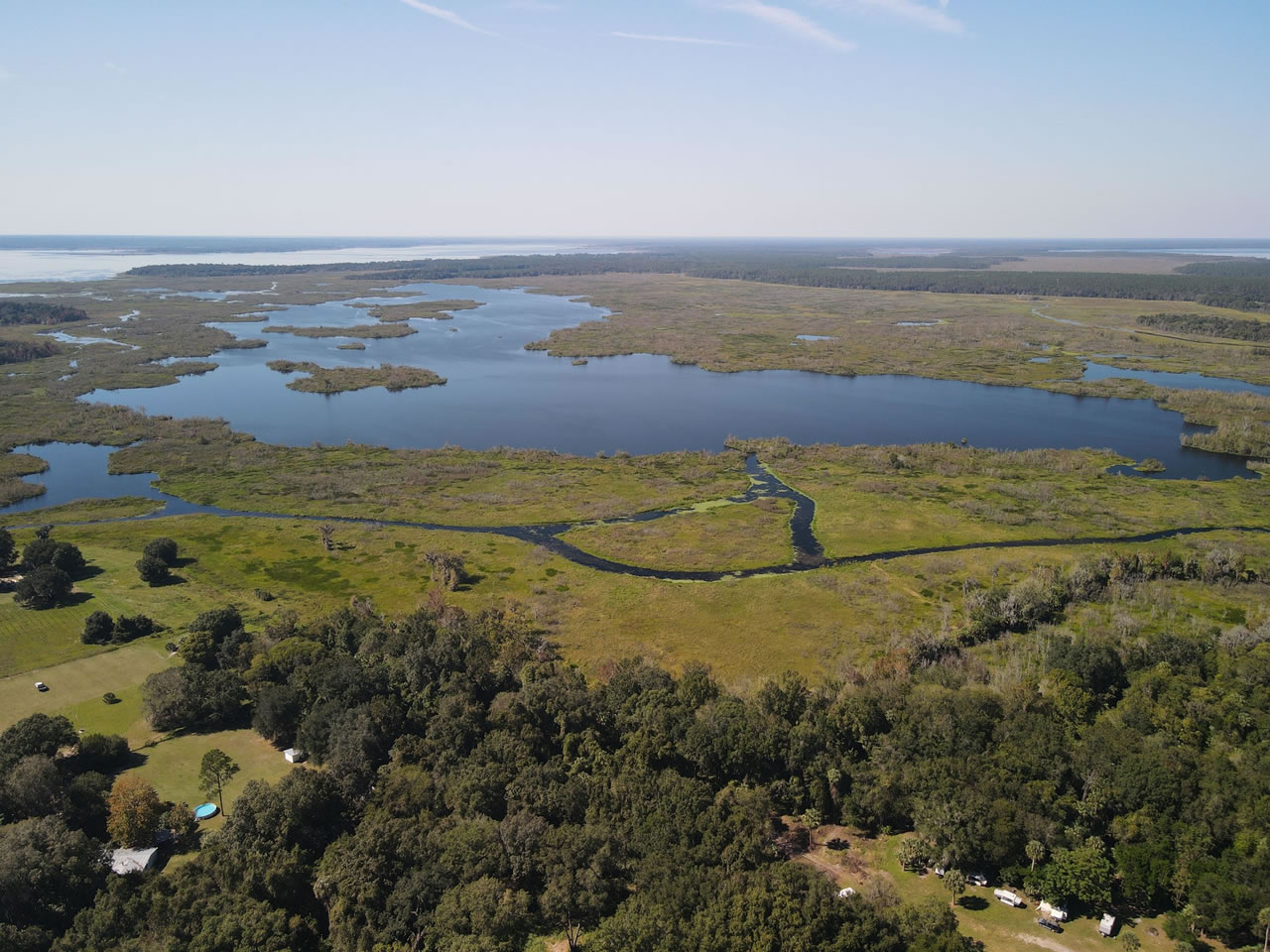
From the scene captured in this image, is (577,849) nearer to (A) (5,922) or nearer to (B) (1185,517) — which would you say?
(A) (5,922)

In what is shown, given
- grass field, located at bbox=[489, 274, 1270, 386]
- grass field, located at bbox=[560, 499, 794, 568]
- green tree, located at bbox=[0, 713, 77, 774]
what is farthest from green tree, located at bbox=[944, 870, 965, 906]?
grass field, located at bbox=[489, 274, 1270, 386]

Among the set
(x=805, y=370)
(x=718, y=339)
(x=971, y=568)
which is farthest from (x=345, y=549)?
(x=718, y=339)

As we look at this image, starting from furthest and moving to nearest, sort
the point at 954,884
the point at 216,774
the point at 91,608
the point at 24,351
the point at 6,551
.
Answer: the point at 24,351 < the point at 6,551 < the point at 91,608 < the point at 216,774 < the point at 954,884

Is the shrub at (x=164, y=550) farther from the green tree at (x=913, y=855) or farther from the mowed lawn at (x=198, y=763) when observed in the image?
the green tree at (x=913, y=855)

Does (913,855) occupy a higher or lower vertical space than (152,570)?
lower

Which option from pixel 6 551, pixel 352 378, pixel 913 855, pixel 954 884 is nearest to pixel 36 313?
pixel 352 378

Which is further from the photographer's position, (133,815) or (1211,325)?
(1211,325)

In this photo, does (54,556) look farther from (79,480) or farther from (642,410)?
(642,410)

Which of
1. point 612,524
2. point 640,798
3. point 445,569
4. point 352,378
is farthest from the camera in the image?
point 352,378
